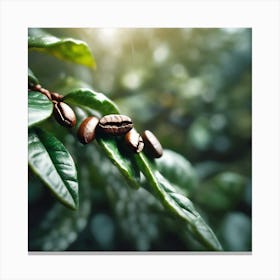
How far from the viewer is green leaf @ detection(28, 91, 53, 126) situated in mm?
977

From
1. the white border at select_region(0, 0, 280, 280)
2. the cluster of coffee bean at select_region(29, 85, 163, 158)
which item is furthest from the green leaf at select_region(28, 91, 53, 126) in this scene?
the white border at select_region(0, 0, 280, 280)

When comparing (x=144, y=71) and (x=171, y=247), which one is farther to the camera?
(x=144, y=71)

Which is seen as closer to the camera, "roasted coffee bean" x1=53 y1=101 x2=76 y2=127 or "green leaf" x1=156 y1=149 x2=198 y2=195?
"roasted coffee bean" x1=53 y1=101 x2=76 y2=127

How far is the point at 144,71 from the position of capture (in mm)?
1788

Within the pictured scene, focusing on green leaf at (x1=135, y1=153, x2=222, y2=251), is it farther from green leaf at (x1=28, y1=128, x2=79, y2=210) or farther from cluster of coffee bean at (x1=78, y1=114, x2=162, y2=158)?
green leaf at (x1=28, y1=128, x2=79, y2=210)

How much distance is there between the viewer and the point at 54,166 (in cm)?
105

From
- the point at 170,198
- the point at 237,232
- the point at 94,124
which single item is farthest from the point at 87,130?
the point at 237,232

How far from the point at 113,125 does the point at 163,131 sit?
628 millimetres

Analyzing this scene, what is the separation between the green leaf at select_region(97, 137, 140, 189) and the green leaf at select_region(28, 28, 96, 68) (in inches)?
9.8

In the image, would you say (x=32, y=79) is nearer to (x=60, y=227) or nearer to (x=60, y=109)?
(x=60, y=109)

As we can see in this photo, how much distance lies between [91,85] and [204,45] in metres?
0.46
